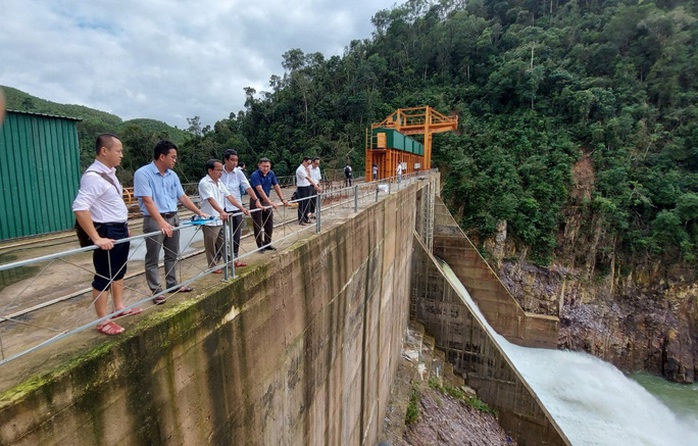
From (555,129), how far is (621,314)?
46.2ft

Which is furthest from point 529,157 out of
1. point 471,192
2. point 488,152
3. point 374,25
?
point 374,25

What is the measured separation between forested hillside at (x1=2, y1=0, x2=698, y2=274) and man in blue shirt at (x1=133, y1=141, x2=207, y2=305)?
2086cm

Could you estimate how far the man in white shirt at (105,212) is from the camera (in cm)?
238

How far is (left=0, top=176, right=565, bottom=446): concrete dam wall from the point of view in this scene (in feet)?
6.19

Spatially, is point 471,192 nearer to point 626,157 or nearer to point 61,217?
point 626,157

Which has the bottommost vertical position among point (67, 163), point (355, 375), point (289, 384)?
point (355, 375)

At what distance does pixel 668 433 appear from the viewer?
1342 cm

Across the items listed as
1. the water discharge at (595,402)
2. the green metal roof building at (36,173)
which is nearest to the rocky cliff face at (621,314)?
the water discharge at (595,402)

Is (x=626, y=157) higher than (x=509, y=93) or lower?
lower

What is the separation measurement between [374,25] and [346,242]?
195ft

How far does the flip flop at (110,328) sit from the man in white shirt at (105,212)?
0.21 feet

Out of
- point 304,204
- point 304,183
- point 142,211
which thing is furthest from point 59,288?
point 304,183

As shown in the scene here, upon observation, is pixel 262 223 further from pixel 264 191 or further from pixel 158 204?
pixel 158 204

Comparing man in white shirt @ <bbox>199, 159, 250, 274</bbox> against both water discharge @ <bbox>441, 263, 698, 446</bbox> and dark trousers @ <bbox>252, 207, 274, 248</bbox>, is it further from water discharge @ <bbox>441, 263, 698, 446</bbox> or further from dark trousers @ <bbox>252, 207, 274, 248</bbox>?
water discharge @ <bbox>441, 263, 698, 446</bbox>
